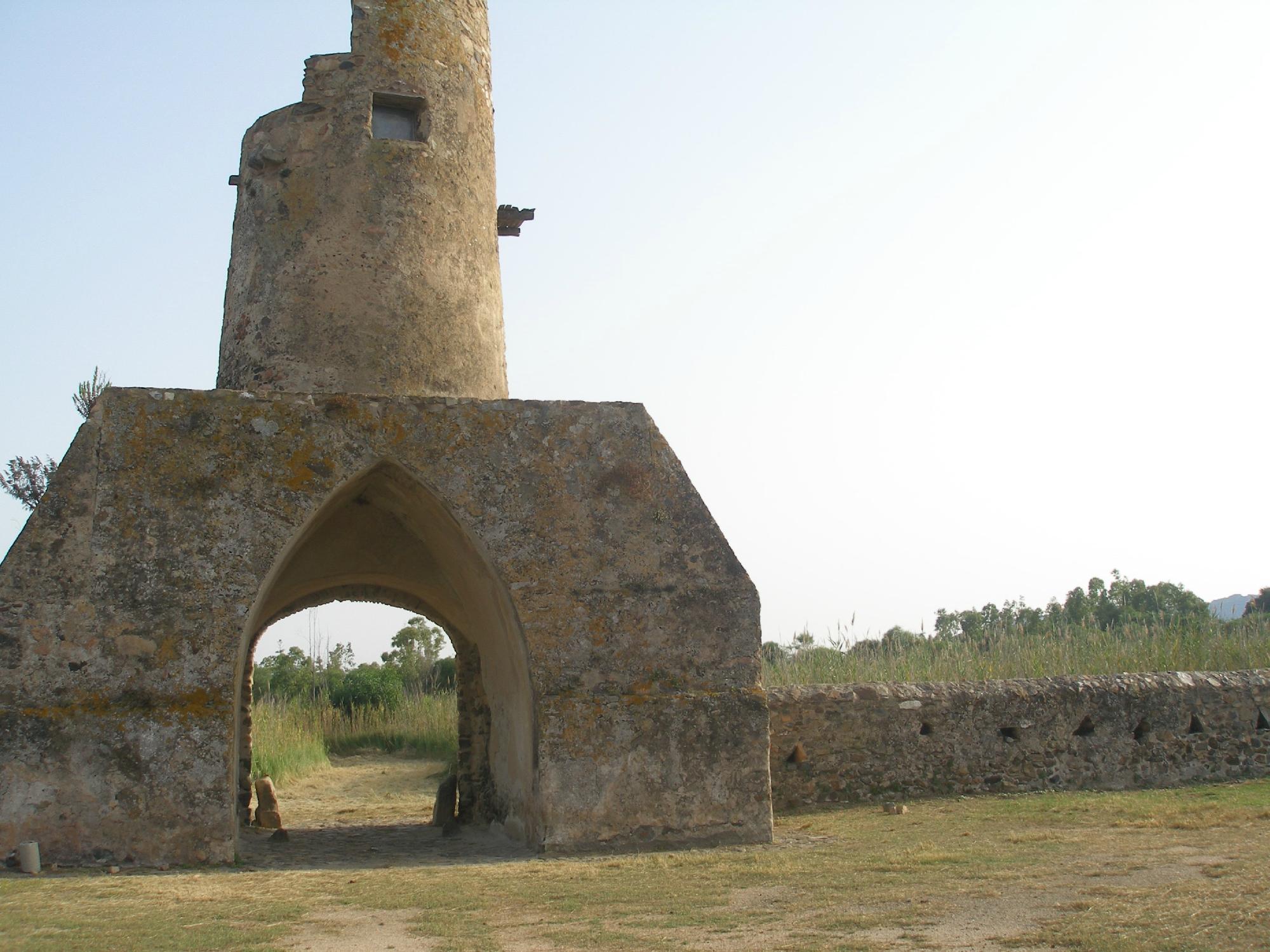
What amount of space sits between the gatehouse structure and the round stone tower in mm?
18

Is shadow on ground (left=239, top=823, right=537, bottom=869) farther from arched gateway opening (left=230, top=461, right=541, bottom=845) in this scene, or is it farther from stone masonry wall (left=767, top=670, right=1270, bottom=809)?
stone masonry wall (left=767, top=670, right=1270, bottom=809)

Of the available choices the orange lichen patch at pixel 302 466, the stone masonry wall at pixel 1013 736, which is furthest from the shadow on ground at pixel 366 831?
the stone masonry wall at pixel 1013 736

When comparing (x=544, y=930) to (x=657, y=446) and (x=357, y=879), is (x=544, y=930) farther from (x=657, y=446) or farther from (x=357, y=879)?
(x=657, y=446)

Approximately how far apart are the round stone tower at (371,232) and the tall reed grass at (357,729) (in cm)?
757

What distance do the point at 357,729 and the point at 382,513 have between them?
9629mm

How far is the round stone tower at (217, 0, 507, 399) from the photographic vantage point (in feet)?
24.6

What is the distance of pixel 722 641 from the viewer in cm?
704

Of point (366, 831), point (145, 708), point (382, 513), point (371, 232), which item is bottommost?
point (366, 831)

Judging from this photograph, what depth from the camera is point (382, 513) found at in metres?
8.59

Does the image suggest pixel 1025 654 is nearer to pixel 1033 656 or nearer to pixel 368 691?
pixel 1033 656

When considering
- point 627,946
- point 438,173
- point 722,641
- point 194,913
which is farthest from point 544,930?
point 438,173

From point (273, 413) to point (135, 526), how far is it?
0.95 meters

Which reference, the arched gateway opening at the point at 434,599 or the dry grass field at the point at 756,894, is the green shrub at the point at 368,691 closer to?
the arched gateway opening at the point at 434,599

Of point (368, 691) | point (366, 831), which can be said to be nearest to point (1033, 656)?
point (366, 831)
